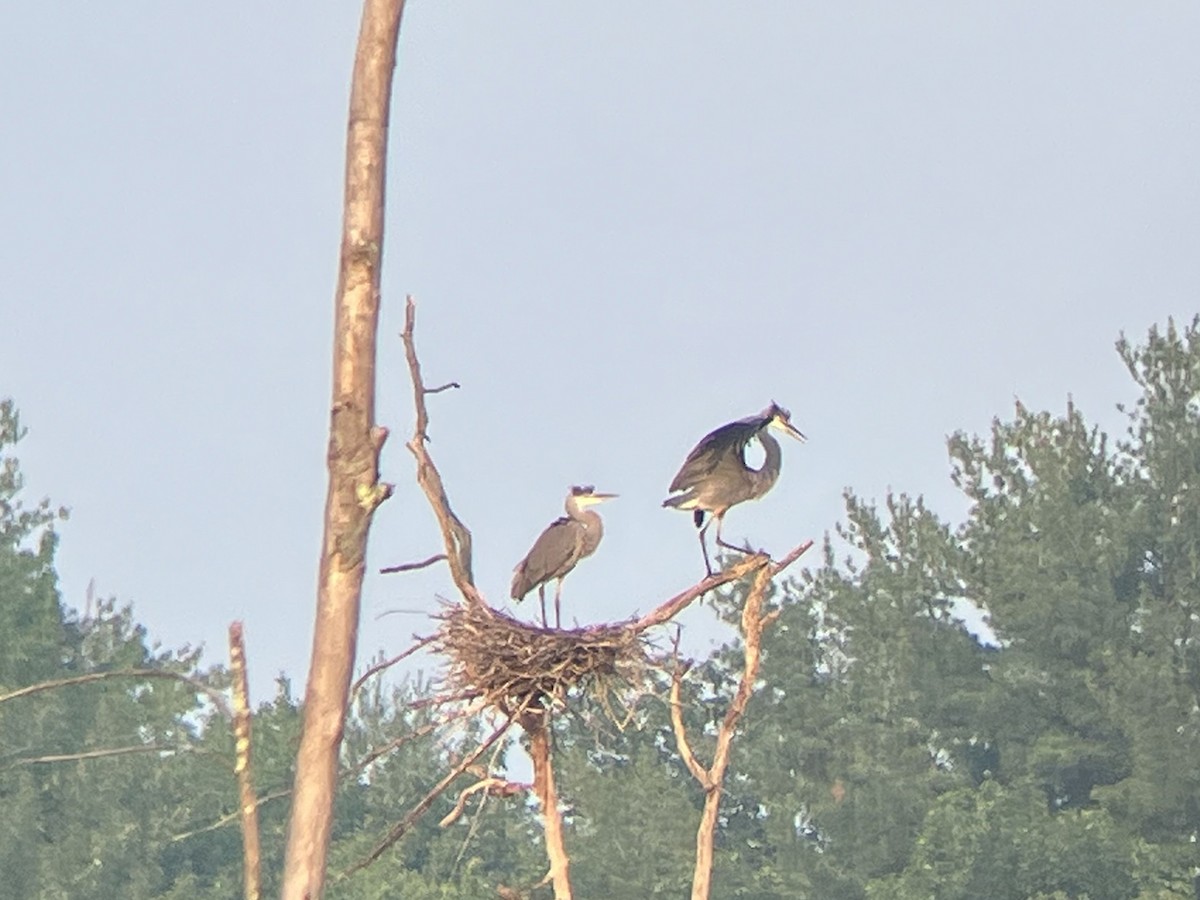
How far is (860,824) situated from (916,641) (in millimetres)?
3704

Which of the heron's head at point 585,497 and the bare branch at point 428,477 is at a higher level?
the heron's head at point 585,497

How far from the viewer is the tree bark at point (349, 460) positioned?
601 centimetres

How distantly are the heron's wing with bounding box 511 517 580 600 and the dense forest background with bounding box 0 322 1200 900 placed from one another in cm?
2643

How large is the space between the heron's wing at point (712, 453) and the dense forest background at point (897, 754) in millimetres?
27371

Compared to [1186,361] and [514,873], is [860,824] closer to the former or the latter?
[514,873]

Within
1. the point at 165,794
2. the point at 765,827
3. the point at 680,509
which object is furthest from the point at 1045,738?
the point at 680,509

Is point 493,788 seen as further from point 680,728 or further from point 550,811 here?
point 680,728

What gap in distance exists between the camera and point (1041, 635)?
46.1 m

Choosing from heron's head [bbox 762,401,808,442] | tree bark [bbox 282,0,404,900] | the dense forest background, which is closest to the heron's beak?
heron's head [bbox 762,401,808,442]

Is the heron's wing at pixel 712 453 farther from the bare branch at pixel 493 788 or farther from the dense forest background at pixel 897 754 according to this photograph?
the dense forest background at pixel 897 754

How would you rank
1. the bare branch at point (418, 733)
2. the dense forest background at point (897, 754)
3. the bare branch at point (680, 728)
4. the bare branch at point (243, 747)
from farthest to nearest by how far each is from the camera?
the dense forest background at point (897, 754)
the bare branch at point (680, 728)
the bare branch at point (418, 733)
the bare branch at point (243, 747)

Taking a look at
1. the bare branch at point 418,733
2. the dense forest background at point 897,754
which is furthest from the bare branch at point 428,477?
the dense forest background at point 897,754

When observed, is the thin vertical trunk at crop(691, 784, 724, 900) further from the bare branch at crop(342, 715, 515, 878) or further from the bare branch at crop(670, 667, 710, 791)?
the bare branch at crop(342, 715, 515, 878)

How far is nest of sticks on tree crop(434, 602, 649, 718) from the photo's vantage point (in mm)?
10375
